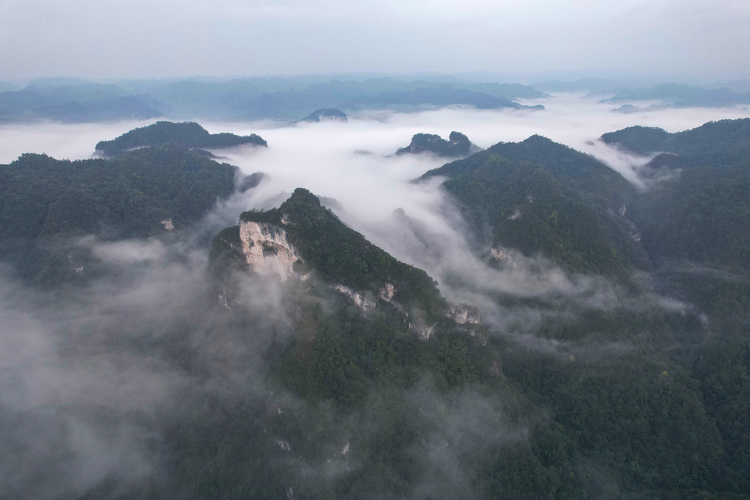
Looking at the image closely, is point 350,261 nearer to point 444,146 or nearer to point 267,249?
point 267,249

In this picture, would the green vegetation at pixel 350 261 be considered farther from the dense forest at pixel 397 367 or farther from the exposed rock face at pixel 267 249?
the exposed rock face at pixel 267 249

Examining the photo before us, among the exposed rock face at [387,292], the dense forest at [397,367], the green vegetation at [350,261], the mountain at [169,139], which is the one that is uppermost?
the mountain at [169,139]

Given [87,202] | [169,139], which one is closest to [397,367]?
[87,202]

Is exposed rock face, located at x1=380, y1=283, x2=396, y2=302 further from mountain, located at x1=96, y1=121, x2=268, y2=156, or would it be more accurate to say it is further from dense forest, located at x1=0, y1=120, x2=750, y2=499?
mountain, located at x1=96, y1=121, x2=268, y2=156

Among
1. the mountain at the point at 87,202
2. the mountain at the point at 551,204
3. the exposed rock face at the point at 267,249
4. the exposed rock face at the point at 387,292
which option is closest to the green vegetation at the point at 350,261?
the exposed rock face at the point at 387,292

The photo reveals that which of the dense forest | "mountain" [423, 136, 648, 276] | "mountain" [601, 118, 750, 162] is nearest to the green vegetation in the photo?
the dense forest

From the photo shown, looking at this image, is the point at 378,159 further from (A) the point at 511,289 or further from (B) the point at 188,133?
(A) the point at 511,289

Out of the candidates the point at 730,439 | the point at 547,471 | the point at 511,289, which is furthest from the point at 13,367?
the point at 730,439
